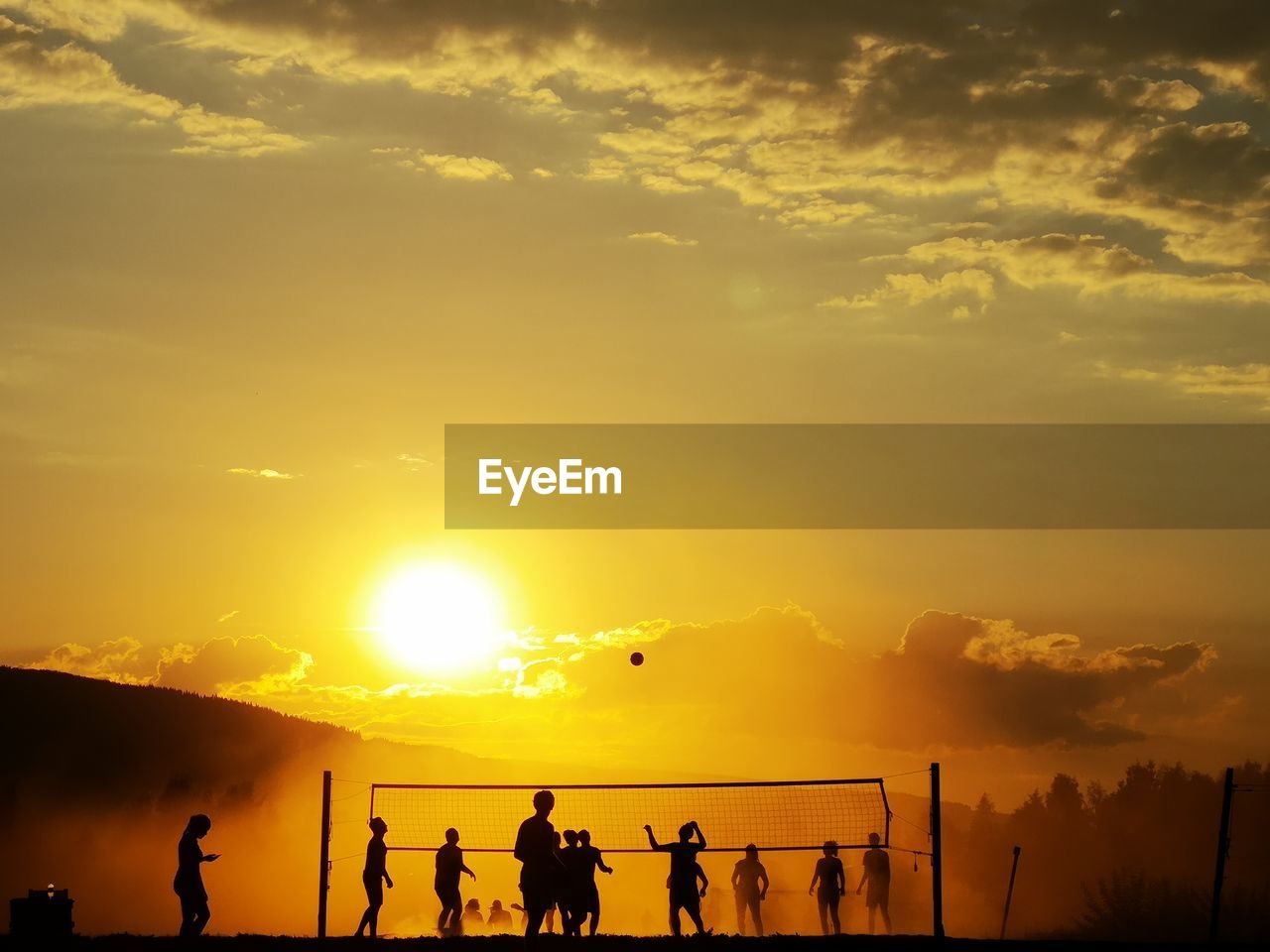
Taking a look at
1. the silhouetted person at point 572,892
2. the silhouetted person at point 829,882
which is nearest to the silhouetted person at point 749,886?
the silhouetted person at point 829,882

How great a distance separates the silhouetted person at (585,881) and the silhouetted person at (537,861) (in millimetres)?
3004

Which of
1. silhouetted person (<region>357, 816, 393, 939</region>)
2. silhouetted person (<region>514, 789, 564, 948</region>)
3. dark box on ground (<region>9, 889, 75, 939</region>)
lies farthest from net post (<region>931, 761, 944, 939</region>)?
dark box on ground (<region>9, 889, 75, 939</region>)

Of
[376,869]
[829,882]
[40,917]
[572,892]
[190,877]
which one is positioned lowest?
[40,917]

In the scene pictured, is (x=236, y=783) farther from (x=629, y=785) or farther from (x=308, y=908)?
(x=629, y=785)

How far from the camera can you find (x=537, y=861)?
20.9 meters

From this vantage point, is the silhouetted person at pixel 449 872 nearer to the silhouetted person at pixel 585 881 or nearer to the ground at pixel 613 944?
the ground at pixel 613 944

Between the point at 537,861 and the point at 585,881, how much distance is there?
363 cm

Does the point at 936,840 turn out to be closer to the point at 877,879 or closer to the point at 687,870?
the point at 687,870

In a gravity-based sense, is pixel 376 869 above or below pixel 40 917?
above

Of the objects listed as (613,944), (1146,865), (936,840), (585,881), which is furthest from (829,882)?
(1146,865)

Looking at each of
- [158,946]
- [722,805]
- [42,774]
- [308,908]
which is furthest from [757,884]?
[308,908]

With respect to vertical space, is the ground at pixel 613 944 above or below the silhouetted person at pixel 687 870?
below

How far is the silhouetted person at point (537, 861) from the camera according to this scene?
819 inches

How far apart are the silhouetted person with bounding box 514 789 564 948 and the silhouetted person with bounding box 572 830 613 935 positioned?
3004 millimetres
